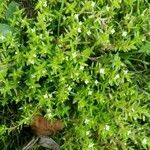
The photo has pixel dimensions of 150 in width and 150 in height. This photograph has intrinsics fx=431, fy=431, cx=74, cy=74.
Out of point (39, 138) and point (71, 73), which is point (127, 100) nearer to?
point (71, 73)

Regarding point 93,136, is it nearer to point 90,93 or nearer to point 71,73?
point 90,93

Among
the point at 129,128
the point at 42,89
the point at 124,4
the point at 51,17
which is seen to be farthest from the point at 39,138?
the point at 124,4

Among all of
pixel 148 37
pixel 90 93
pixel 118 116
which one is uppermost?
pixel 148 37

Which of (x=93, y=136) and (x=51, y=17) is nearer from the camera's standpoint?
(x=51, y=17)

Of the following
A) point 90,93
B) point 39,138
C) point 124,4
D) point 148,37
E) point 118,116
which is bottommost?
point 39,138

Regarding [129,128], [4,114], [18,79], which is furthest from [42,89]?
[129,128]

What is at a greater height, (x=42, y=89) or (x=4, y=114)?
(x=42, y=89)
